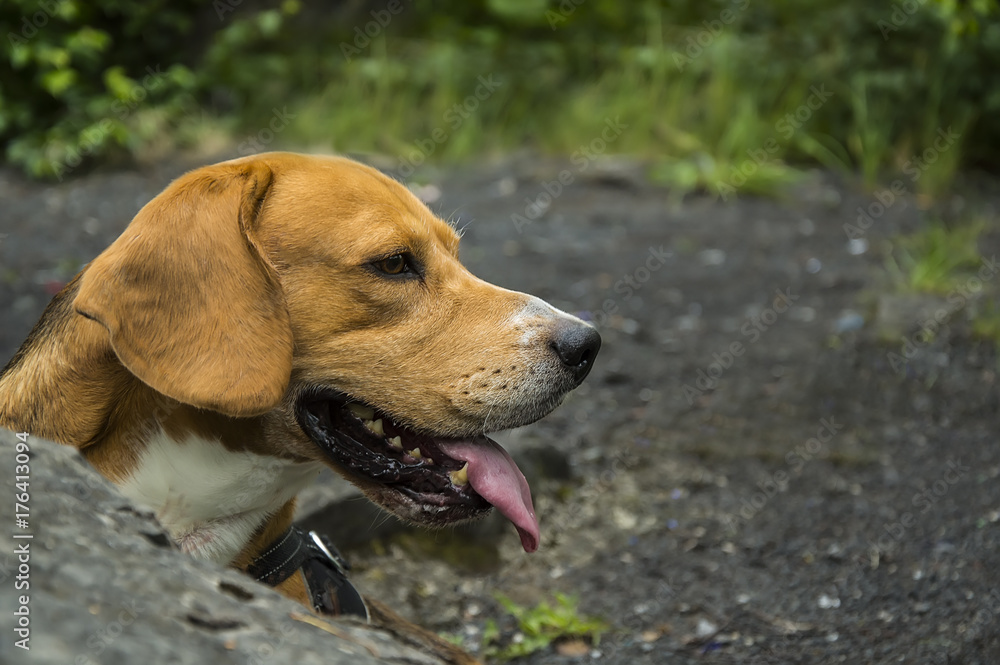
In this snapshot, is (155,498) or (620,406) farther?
(620,406)

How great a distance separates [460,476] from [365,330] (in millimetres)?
460

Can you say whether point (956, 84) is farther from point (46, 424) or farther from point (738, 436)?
point (46, 424)

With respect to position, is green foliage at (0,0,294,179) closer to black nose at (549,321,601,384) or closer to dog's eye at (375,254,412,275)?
dog's eye at (375,254,412,275)

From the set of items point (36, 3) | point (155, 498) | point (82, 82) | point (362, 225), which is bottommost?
point (82, 82)

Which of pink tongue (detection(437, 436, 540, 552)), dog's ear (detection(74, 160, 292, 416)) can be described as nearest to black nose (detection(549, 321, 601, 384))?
pink tongue (detection(437, 436, 540, 552))

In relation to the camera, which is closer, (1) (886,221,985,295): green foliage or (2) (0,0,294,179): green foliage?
(1) (886,221,985,295): green foliage

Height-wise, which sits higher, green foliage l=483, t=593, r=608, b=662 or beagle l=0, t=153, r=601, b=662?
beagle l=0, t=153, r=601, b=662

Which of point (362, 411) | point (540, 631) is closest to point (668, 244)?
point (540, 631)

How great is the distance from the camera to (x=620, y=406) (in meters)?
5.16

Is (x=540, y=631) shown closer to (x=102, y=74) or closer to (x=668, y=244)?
(x=668, y=244)

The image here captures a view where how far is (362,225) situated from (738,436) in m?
2.84

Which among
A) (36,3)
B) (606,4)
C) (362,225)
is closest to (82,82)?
(36,3)

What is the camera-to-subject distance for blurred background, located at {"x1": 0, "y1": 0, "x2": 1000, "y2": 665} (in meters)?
3.67

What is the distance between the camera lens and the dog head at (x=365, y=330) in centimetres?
228
